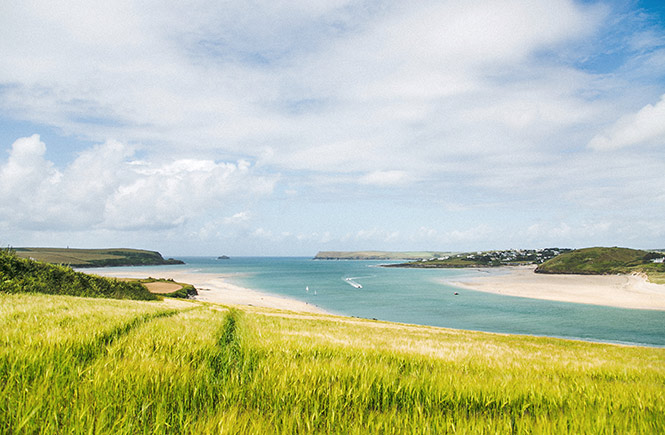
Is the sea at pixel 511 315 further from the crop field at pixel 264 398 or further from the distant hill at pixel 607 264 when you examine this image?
the distant hill at pixel 607 264

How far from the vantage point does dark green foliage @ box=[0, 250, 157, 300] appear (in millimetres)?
22734

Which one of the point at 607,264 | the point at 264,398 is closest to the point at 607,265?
the point at 607,264

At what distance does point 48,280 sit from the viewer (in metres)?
27.6

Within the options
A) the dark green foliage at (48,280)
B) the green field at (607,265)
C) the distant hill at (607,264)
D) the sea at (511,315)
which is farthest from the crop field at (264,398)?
the distant hill at (607,264)

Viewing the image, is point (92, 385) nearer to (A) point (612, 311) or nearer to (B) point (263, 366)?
(B) point (263, 366)

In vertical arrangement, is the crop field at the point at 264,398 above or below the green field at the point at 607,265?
above

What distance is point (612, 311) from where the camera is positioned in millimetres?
69000

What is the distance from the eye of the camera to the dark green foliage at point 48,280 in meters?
22.7

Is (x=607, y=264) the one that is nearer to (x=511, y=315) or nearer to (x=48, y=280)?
(x=511, y=315)

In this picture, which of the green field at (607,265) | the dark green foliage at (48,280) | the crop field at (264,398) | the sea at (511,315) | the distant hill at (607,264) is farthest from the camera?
the distant hill at (607,264)

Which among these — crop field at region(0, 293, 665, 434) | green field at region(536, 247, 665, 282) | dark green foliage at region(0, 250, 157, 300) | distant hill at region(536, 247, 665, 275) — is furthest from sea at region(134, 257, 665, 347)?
distant hill at region(536, 247, 665, 275)

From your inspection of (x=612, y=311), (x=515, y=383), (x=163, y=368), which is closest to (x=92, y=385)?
(x=163, y=368)

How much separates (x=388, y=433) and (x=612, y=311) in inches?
3612

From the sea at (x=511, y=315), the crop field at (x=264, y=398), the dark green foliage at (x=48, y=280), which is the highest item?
the crop field at (x=264, y=398)
